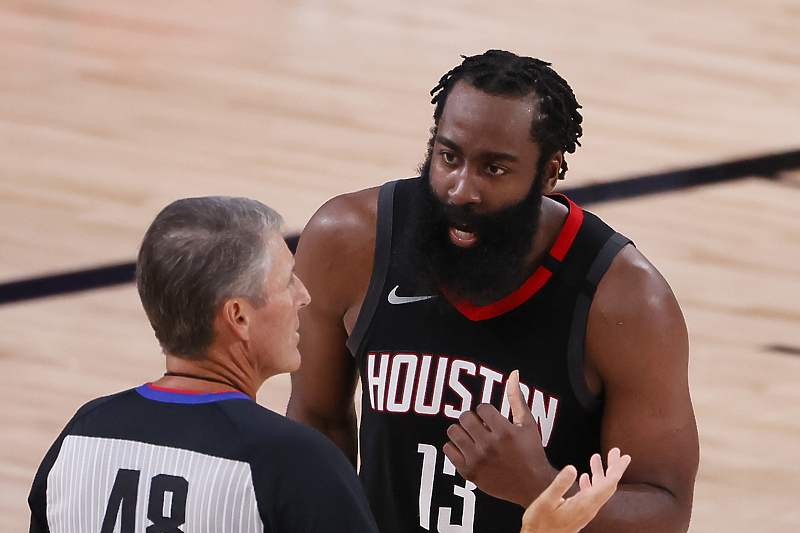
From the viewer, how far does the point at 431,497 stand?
6.59 feet

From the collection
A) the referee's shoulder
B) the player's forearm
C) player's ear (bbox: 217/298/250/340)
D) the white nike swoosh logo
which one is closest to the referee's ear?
player's ear (bbox: 217/298/250/340)

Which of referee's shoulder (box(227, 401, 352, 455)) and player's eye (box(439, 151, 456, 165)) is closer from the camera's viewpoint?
referee's shoulder (box(227, 401, 352, 455))

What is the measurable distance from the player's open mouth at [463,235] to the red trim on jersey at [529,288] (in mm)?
96

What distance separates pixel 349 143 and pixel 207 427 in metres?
4.09

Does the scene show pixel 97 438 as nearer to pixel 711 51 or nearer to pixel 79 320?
pixel 79 320

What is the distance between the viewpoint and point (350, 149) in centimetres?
534

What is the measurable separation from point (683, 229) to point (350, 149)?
1505 millimetres

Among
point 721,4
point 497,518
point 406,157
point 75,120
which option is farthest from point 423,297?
point 721,4

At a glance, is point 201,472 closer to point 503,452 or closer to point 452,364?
point 503,452

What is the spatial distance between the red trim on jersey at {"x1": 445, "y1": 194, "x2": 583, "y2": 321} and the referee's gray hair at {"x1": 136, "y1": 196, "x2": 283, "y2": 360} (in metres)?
0.57

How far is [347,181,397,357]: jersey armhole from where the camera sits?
2.03 metres

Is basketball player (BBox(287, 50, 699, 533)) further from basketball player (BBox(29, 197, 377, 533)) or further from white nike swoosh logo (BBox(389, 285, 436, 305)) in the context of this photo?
basketball player (BBox(29, 197, 377, 533))

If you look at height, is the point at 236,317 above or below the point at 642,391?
above

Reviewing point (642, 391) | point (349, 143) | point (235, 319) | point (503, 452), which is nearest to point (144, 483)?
point (235, 319)
